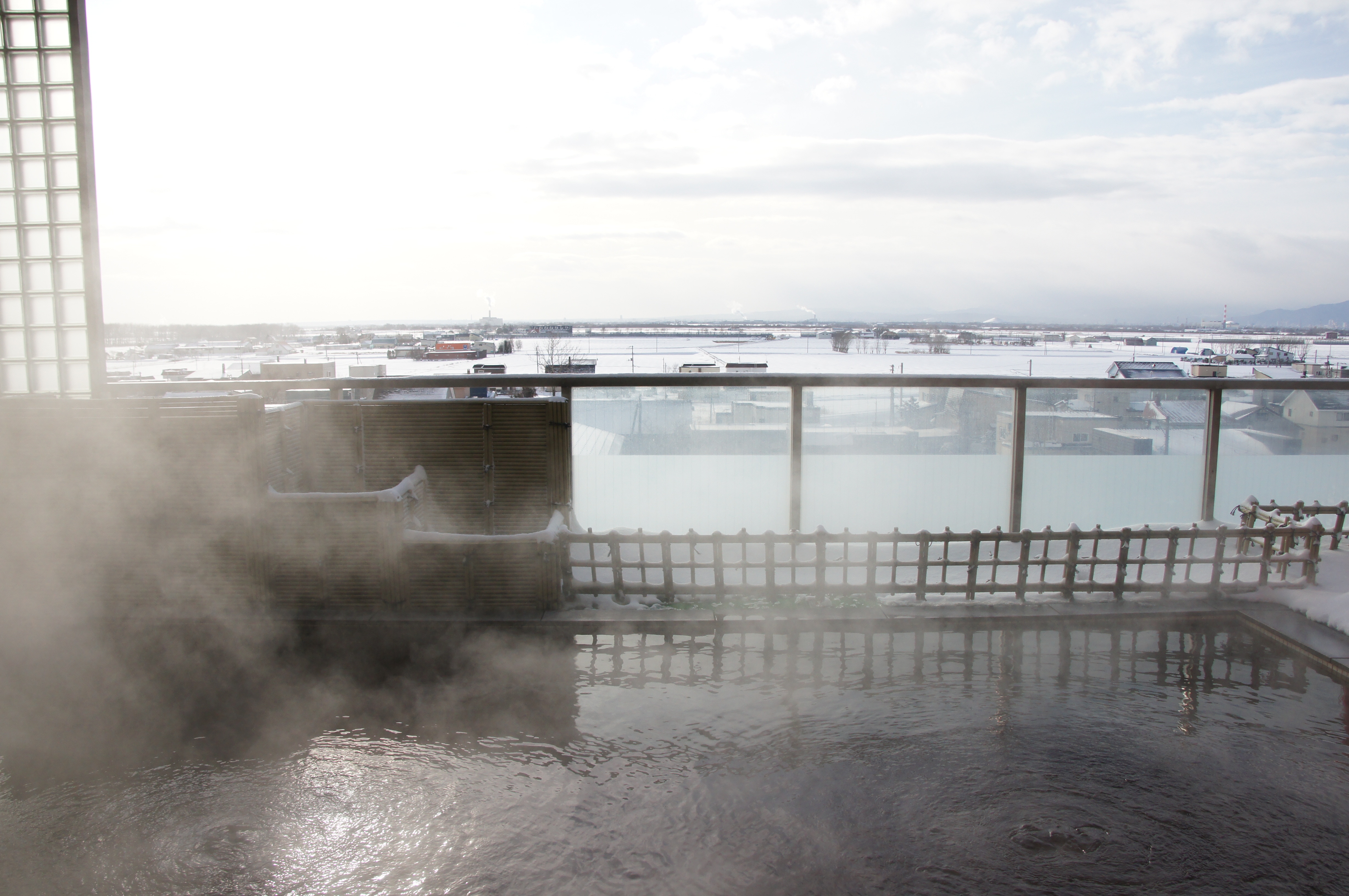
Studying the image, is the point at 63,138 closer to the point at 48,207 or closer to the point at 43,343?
the point at 48,207

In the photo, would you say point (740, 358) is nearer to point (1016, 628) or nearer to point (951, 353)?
point (951, 353)

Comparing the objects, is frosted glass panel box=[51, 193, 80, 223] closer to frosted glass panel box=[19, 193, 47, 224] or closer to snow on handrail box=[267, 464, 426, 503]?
frosted glass panel box=[19, 193, 47, 224]

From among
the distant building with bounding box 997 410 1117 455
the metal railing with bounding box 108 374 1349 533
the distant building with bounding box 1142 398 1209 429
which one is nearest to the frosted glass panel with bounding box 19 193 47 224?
the metal railing with bounding box 108 374 1349 533

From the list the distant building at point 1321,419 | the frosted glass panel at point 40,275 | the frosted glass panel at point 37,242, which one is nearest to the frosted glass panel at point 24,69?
the frosted glass panel at point 37,242

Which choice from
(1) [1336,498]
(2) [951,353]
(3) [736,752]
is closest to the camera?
(3) [736,752]

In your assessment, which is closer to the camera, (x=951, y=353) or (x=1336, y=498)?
(x=1336, y=498)

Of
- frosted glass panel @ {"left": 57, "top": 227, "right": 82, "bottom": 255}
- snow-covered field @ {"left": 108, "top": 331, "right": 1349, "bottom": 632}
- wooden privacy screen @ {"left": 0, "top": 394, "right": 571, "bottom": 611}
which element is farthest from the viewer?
frosted glass panel @ {"left": 57, "top": 227, "right": 82, "bottom": 255}

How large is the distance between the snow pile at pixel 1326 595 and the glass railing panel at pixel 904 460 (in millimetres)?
2268

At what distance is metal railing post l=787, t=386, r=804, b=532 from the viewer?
779 centimetres

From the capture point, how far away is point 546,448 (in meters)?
7.13

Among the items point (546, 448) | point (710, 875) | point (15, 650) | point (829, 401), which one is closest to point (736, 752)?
point (710, 875)

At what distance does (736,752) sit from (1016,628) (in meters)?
3.01

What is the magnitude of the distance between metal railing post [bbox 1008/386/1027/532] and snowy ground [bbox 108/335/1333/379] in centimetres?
1800

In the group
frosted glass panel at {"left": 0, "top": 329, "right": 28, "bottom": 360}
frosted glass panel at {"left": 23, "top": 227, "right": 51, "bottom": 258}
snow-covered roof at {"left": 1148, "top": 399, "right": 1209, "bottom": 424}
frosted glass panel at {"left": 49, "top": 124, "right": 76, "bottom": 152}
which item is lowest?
snow-covered roof at {"left": 1148, "top": 399, "right": 1209, "bottom": 424}
